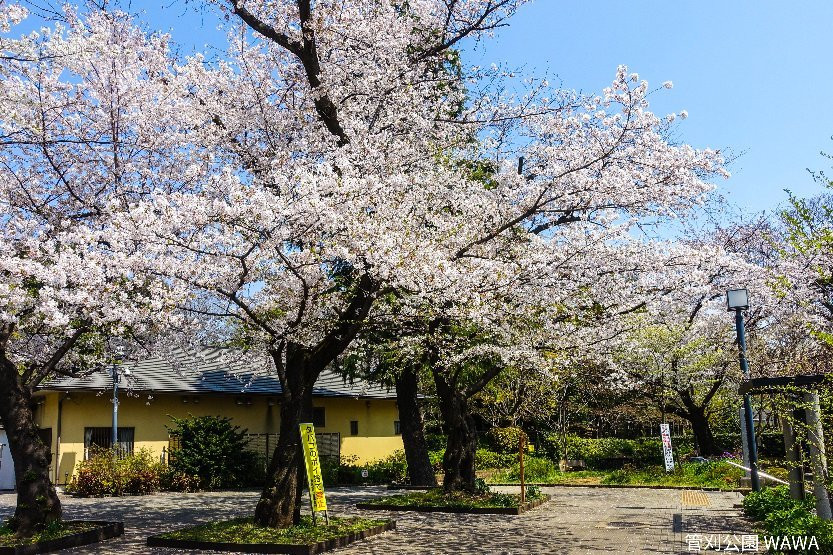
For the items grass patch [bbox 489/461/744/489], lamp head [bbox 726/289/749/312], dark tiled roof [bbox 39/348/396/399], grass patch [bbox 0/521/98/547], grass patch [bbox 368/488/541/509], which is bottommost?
grass patch [bbox 489/461/744/489]

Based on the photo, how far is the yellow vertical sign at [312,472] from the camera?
36.2 feet

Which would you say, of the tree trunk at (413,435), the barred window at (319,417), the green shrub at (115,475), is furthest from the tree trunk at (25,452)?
the barred window at (319,417)

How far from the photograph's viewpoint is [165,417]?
74.7 feet

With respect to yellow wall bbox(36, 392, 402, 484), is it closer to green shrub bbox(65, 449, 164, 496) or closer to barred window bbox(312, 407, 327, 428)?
barred window bbox(312, 407, 327, 428)

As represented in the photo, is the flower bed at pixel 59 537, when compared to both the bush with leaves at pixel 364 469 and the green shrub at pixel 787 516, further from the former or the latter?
the bush with leaves at pixel 364 469

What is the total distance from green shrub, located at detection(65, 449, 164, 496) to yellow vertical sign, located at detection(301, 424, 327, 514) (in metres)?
10.3

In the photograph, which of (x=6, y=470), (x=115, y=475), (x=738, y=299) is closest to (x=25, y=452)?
(x=115, y=475)

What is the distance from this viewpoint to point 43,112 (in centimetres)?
1029

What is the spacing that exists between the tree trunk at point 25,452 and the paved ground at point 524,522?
118 centimetres

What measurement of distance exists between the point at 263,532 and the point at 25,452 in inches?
162

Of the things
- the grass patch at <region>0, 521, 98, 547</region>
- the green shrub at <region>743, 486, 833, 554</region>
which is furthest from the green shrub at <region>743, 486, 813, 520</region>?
the grass patch at <region>0, 521, 98, 547</region>

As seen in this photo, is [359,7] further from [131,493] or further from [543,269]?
[131,493]

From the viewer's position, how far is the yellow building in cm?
2062

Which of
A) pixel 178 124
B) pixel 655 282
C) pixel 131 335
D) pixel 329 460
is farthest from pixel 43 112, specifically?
pixel 329 460
